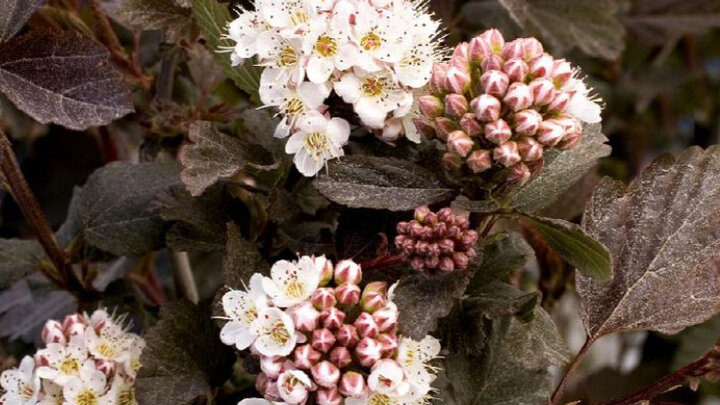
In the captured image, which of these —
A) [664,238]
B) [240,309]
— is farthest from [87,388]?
[664,238]

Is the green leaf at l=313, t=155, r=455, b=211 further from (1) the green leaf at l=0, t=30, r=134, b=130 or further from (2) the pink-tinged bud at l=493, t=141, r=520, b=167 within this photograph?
(1) the green leaf at l=0, t=30, r=134, b=130

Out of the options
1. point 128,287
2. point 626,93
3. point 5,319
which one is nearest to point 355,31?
point 128,287

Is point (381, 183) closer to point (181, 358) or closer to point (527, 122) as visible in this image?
point (527, 122)

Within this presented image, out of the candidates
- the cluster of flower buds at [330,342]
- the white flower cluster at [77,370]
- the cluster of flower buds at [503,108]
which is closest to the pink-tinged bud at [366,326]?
the cluster of flower buds at [330,342]

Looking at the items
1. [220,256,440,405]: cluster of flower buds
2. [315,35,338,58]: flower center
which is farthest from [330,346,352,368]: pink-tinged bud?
[315,35,338,58]: flower center

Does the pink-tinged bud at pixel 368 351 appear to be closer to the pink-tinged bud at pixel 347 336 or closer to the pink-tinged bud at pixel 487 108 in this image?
the pink-tinged bud at pixel 347 336

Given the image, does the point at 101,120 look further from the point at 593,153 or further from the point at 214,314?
the point at 593,153
